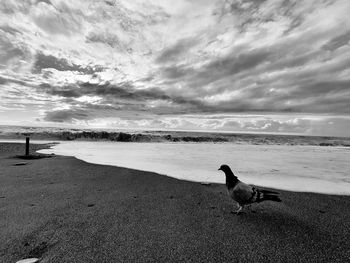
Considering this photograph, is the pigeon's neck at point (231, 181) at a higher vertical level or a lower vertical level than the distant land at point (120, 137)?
lower

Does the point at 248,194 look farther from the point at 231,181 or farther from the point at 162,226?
the point at 162,226

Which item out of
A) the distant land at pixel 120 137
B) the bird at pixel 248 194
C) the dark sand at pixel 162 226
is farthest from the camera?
the distant land at pixel 120 137

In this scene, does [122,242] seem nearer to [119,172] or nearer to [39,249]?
[39,249]

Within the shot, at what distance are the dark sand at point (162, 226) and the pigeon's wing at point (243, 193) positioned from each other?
29 cm

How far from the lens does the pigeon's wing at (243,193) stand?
3.70 metres

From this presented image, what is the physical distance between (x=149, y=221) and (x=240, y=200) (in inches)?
65.4

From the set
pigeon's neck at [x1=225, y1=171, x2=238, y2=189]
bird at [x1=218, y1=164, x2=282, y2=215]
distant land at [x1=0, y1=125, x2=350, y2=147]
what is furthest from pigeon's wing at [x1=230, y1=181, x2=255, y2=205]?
distant land at [x1=0, y1=125, x2=350, y2=147]

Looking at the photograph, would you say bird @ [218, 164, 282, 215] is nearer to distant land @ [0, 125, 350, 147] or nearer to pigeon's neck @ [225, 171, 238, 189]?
→ pigeon's neck @ [225, 171, 238, 189]

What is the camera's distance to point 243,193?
12.2 ft

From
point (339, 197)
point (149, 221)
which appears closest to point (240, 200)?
point (149, 221)

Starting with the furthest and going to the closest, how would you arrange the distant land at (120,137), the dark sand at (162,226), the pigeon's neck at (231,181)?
1. the distant land at (120,137)
2. the pigeon's neck at (231,181)
3. the dark sand at (162,226)

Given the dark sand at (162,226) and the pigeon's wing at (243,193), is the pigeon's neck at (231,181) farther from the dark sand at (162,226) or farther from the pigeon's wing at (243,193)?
the dark sand at (162,226)

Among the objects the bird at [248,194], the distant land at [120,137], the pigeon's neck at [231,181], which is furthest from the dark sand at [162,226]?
the distant land at [120,137]

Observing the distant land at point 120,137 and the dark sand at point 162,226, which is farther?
the distant land at point 120,137
